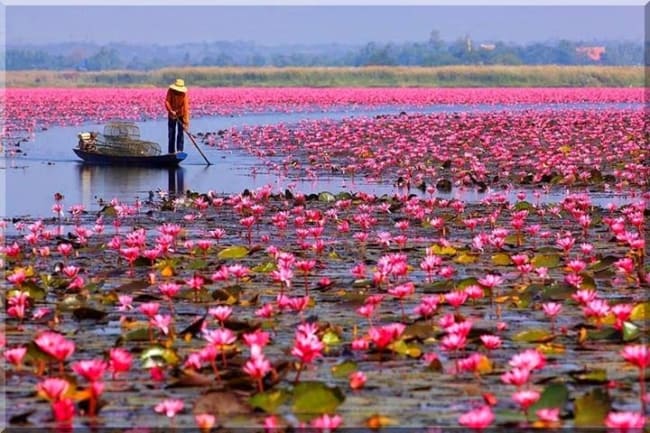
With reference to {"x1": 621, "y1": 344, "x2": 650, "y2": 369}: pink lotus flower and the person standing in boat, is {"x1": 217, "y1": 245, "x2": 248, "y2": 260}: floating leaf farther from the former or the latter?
the person standing in boat

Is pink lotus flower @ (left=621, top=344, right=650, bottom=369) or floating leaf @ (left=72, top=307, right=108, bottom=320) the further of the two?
floating leaf @ (left=72, top=307, right=108, bottom=320)

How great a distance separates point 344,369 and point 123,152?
675 inches

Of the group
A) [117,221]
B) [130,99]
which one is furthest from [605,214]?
[130,99]

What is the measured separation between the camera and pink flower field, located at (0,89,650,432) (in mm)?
5844

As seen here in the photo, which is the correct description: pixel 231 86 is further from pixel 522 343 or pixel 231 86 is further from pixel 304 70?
pixel 522 343

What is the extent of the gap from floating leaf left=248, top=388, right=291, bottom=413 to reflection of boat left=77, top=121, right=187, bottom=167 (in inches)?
648

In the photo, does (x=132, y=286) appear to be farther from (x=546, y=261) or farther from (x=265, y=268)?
(x=546, y=261)

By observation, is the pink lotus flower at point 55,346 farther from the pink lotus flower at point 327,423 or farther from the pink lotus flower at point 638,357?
the pink lotus flower at point 638,357

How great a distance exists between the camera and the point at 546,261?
32.7ft

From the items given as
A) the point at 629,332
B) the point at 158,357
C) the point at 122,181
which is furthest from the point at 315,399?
the point at 122,181

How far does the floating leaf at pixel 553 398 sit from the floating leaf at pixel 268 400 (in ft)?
3.56

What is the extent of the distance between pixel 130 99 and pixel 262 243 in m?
49.5

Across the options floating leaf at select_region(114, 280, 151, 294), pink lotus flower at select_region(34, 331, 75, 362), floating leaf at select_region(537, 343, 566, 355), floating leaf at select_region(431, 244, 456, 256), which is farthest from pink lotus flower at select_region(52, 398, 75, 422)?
floating leaf at select_region(431, 244, 456, 256)

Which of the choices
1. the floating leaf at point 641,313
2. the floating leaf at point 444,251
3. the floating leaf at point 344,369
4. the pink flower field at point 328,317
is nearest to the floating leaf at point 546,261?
the pink flower field at point 328,317
